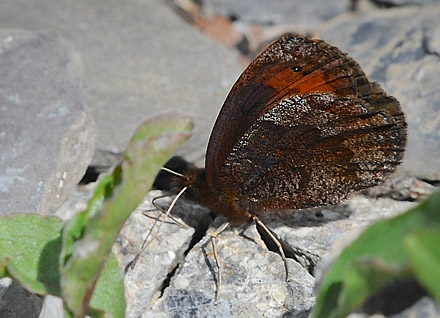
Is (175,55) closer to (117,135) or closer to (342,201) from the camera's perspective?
(117,135)

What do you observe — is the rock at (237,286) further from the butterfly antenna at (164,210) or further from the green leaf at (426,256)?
the green leaf at (426,256)

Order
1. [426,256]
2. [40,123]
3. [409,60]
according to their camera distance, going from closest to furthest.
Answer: [426,256] < [40,123] < [409,60]

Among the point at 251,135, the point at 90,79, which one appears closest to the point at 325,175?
the point at 251,135

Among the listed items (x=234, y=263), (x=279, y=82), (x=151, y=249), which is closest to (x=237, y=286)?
(x=234, y=263)

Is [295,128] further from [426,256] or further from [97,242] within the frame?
[426,256]

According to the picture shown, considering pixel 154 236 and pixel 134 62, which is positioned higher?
pixel 134 62

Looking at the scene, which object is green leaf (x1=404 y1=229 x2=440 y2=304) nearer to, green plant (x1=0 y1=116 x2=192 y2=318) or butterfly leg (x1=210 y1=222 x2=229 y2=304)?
green plant (x1=0 y1=116 x2=192 y2=318)
